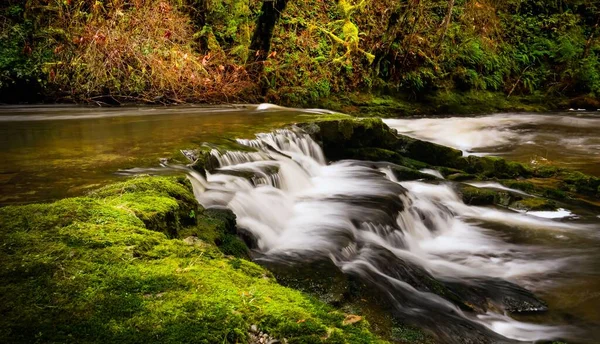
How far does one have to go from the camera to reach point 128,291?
1910 mm

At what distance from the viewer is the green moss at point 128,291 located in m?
1.68

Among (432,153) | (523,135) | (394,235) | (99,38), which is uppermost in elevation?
(99,38)

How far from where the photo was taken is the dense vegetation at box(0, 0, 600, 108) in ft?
34.3

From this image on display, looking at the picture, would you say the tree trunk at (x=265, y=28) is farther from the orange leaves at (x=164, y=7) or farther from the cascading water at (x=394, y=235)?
the cascading water at (x=394, y=235)

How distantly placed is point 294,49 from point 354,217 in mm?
8672

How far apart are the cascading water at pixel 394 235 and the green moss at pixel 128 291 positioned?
5.53 feet

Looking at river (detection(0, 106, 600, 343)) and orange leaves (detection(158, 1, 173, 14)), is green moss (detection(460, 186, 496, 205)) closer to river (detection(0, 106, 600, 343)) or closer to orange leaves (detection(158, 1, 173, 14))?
river (detection(0, 106, 600, 343))

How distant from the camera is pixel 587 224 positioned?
622 centimetres

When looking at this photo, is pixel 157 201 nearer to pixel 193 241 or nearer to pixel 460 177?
pixel 193 241

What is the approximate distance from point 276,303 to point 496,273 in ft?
12.0

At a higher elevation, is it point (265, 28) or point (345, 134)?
point (265, 28)

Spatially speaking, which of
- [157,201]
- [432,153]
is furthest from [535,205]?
[157,201]

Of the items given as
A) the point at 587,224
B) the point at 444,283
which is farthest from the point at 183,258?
the point at 587,224

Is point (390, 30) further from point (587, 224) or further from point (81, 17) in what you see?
point (587, 224)
